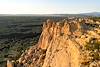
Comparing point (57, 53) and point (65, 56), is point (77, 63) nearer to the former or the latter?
point (65, 56)

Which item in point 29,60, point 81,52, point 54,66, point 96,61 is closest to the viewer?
point 96,61

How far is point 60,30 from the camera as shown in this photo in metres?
27.8

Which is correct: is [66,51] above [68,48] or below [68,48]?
below

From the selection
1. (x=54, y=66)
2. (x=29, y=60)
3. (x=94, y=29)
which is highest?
(x=94, y=29)

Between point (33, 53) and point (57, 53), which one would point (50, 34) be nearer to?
point (33, 53)

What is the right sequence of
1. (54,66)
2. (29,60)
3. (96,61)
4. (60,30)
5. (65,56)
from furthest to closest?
(29,60) → (60,30) → (54,66) → (65,56) → (96,61)

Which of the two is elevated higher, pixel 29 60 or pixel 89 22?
pixel 89 22

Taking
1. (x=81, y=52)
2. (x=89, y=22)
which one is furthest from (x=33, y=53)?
(x=81, y=52)

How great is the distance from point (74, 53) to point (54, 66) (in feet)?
12.7

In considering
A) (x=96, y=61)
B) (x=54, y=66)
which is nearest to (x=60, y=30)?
(x=54, y=66)

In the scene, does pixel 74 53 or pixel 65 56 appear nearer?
pixel 74 53

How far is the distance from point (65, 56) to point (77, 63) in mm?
2871

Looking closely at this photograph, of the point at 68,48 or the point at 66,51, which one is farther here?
the point at 66,51

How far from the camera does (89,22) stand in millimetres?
23766
